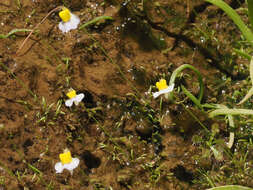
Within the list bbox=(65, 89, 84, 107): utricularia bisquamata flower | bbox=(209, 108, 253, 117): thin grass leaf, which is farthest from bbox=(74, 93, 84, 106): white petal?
bbox=(209, 108, 253, 117): thin grass leaf

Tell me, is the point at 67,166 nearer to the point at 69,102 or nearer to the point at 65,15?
the point at 69,102

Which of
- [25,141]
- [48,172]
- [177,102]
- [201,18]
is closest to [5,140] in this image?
A: [25,141]

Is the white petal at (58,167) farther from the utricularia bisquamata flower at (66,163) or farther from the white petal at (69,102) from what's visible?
the white petal at (69,102)

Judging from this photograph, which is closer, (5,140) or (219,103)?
(5,140)

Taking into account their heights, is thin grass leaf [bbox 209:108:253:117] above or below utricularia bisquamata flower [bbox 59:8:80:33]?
below

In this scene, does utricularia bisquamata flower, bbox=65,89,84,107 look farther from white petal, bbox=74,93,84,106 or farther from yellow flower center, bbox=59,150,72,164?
yellow flower center, bbox=59,150,72,164

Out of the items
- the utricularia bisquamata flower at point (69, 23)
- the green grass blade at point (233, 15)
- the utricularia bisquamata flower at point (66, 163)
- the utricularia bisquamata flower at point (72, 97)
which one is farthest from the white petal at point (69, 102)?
the green grass blade at point (233, 15)

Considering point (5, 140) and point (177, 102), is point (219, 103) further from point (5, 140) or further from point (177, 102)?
point (5, 140)

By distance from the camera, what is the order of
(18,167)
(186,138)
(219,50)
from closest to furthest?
1. (18,167)
2. (186,138)
3. (219,50)
